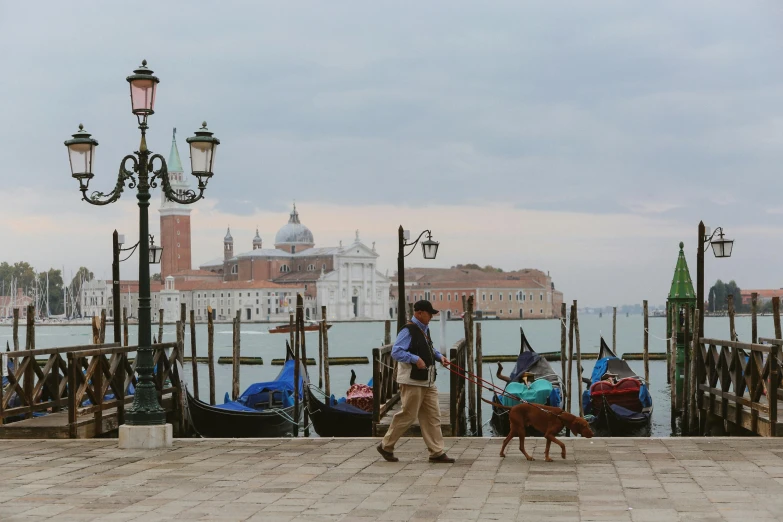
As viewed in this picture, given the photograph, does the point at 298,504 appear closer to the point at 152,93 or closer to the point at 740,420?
the point at 152,93

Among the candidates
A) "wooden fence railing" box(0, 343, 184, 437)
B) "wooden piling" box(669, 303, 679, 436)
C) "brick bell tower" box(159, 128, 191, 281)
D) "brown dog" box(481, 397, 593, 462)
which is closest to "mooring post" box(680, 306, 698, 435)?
"wooden piling" box(669, 303, 679, 436)

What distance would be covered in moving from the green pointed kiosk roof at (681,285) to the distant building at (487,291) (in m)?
92.5

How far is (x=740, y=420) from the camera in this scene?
373 inches

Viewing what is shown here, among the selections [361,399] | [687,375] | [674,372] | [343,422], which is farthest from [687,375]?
[343,422]

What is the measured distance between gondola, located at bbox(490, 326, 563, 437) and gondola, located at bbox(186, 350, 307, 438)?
2.66 metres

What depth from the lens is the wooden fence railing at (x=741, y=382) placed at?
→ 27.5ft

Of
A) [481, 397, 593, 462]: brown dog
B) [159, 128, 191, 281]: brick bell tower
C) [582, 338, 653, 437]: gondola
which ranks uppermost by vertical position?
[159, 128, 191, 281]: brick bell tower

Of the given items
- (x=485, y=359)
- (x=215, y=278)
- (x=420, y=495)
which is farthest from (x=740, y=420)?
(x=215, y=278)

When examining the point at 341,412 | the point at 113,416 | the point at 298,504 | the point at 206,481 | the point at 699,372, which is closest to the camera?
the point at 298,504

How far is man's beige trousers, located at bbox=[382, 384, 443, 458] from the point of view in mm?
6281

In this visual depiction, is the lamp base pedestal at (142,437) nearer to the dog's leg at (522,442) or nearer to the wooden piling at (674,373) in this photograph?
the dog's leg at (522,442)

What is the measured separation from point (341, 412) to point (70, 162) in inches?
195

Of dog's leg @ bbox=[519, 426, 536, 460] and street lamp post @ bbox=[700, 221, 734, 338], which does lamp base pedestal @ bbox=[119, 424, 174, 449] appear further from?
street lamp post @ bbox=[700, 221, 734, 338]

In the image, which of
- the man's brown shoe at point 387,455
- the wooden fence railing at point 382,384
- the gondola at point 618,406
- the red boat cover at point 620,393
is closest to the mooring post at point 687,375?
the gondola at point 618,406
